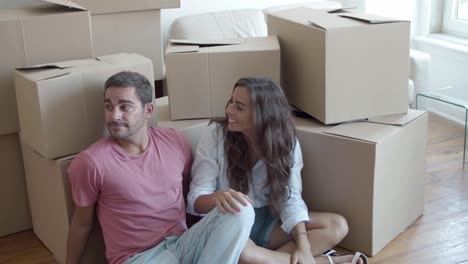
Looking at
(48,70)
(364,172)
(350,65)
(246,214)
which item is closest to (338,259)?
(364,172)

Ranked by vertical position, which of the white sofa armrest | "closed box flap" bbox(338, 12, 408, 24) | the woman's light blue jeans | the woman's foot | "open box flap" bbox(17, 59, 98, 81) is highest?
"closed box flap" bbox(338, 12, 408, 24)

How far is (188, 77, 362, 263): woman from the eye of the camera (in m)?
2.13

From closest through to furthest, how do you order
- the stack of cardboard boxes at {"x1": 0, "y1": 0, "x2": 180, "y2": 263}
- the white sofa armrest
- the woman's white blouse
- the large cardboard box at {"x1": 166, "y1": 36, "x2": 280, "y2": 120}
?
the stack of cardboard boxes at {"x1": 0, "y1": 0, "x2": 180, "y2": 263}, the woman's white blouse, the large cardboard box at {"x1": 166, "y1": 36, "x2": 280, "y2": 120}, the white sofa armrest

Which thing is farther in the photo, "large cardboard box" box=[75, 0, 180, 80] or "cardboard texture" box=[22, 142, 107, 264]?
"large cardboard box" box=[75, 0, 180, 80]

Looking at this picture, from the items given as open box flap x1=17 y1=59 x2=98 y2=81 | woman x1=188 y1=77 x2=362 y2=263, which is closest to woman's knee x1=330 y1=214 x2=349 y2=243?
woman x1=188 y1=77 x2=362 y2=263

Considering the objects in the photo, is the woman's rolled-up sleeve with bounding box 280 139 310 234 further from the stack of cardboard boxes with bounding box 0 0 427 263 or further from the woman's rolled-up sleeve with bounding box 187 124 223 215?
the woman's rolled-up sleeve with bounding box 187 124 223 215

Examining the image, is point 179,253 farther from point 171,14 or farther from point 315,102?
point 171,14

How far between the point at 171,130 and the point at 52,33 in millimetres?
524

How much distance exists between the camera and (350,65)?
7.34ft

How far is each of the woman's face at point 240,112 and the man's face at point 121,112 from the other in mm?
306

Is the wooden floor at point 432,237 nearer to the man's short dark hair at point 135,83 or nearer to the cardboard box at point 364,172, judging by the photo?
the cardboard box at point 364,172

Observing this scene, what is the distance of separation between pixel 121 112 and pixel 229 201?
1.41 ft

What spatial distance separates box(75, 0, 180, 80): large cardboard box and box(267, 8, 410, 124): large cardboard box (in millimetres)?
674

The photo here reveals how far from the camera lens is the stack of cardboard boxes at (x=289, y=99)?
2113 mm
